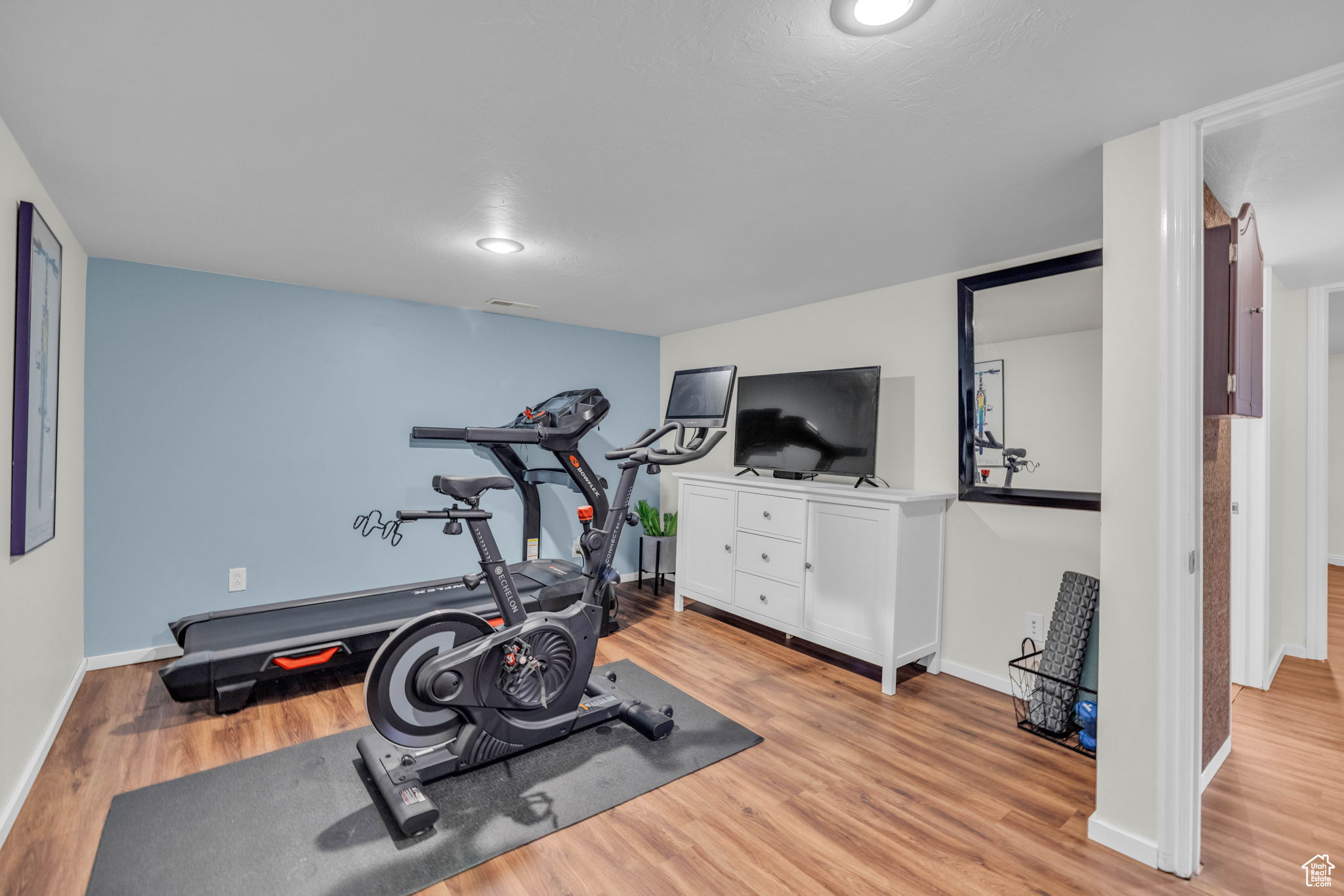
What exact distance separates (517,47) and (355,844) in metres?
2.17

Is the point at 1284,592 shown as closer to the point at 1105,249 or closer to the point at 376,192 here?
the point at 1105,249

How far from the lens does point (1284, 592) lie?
3.36m

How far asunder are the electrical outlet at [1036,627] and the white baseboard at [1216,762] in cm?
67

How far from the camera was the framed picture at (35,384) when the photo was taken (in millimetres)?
1869

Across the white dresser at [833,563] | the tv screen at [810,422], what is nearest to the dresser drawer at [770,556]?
the white dresser at [833,563]

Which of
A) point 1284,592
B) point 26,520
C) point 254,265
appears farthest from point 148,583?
point 1284,592

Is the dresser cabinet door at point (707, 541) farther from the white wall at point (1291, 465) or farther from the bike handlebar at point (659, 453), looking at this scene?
the white wall at point (1291, 465)

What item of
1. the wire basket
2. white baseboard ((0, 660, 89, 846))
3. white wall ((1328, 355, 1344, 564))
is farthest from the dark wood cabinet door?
white wall ((1328, 355, 1344, 564))

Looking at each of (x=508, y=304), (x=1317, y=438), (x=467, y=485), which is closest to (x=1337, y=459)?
(x=1317, y=438)

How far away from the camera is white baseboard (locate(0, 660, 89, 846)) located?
1764 millimetres

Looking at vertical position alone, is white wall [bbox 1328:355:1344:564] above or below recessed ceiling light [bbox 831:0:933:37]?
below

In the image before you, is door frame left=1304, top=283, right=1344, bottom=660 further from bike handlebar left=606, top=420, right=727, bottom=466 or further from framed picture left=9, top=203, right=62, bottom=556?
framed picture left=9, top=203, right=62, bottom=556

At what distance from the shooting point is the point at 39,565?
216 cm

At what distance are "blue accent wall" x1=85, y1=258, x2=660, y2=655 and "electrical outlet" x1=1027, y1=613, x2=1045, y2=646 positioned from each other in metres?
3.07
